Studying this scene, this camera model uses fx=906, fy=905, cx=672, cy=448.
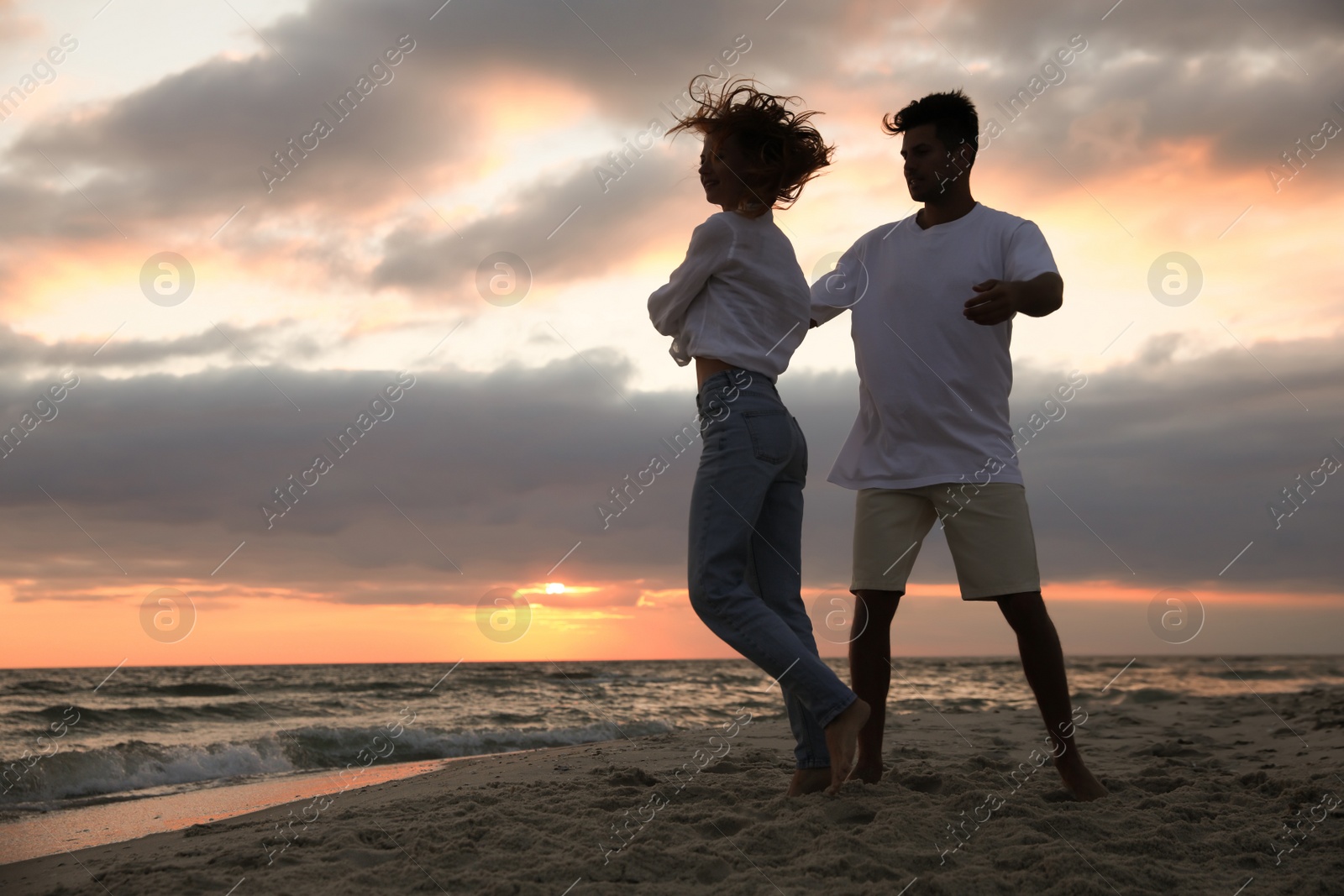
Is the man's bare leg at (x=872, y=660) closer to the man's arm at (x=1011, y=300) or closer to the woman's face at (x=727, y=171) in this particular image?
the man's arm at (x=1011, y=300)

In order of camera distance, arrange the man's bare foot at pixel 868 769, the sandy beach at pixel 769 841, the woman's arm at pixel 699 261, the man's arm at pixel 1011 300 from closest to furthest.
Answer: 1. the sandy beach at pixel 769 841
2. the man's arm at pixel 1011 300
3. the woman's arm at pixel 699 261
4. the man's bare foot at pixel 868 769

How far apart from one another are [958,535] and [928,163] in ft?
4.25

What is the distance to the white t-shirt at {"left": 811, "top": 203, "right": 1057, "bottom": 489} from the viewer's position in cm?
303

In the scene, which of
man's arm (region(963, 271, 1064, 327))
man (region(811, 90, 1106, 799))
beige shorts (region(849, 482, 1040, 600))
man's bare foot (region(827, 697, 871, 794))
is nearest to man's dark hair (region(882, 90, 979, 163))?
man (region(811, 90, 1106, 799))

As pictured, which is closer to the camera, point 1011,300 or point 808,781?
point 1011,300

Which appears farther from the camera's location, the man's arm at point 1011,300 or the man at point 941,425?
the man at point 941,425

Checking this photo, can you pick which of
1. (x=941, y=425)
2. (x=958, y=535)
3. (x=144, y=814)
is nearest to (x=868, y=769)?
(x=958, y=535)

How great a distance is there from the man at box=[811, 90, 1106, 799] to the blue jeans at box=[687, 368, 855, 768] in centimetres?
37

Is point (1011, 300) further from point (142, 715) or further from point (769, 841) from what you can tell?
point (142, 715)

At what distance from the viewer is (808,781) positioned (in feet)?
9.48

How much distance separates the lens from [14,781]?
6840mm

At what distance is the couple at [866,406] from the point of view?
8.83ft

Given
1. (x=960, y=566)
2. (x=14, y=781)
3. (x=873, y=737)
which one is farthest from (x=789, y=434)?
(x=14, y=781)

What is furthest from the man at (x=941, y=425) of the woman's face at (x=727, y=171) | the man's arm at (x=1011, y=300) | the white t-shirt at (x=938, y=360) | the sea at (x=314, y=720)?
the sea at (x=314, y=720)
